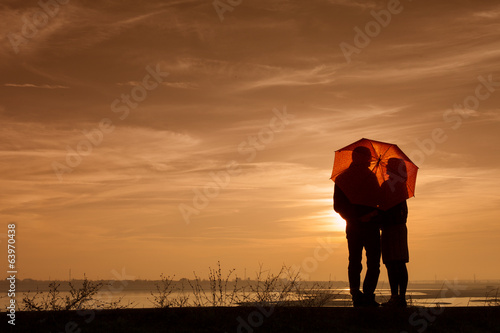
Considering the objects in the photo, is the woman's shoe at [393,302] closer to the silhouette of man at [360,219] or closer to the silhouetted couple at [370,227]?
the silhouetted couple at [370,227]

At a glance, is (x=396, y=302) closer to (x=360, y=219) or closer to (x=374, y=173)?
(x=360, y=219)

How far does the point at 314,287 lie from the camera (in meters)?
10.1

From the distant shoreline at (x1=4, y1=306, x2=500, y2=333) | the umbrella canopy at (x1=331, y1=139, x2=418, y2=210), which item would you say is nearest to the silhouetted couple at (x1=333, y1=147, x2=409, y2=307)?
the umbrella canopy at (x1=331, y1=139, x2=418, y2=210)

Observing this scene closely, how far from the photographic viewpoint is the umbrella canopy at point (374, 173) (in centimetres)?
832

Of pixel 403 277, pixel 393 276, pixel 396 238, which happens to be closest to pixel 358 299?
pixel 393 276

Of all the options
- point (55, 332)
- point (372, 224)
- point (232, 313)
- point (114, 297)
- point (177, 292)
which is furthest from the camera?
point (177, 292)

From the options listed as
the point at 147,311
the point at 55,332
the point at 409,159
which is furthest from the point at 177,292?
the point at 409,159

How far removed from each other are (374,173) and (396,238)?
40.3 inches

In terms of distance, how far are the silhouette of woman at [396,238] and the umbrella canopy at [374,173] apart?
15 millimetres

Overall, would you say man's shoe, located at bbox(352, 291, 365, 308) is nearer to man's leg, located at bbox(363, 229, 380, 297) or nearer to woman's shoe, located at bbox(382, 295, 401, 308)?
man's leg, located at bbox(363, 229, 380, 297)

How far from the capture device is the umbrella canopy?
8.32 meters

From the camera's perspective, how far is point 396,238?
8453mm

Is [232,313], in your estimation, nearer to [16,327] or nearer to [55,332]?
[55,332]

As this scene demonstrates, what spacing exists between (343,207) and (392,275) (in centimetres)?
130
